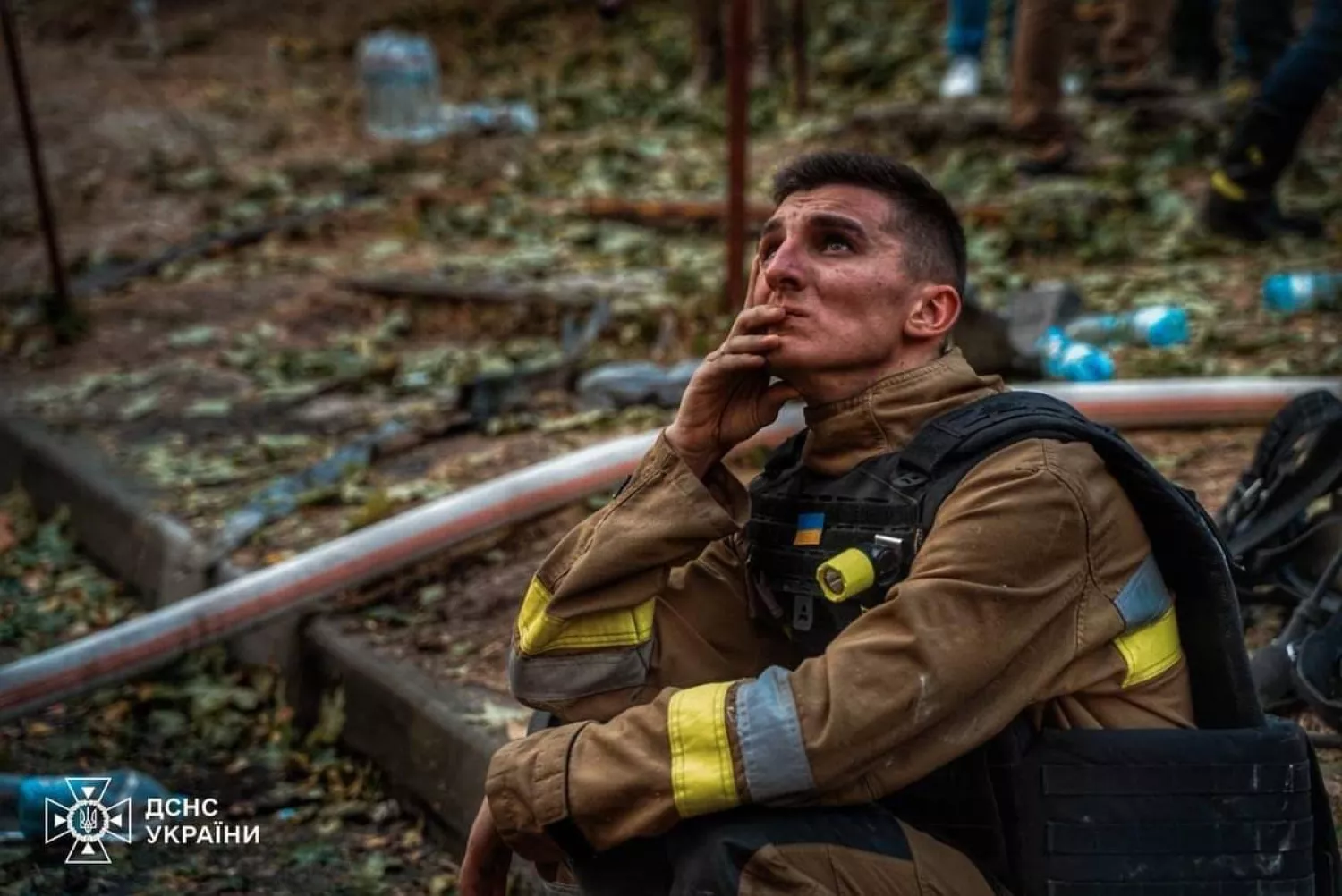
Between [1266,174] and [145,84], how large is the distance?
31.3 feet

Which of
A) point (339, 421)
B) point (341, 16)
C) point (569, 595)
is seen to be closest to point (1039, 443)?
point (569, 595)

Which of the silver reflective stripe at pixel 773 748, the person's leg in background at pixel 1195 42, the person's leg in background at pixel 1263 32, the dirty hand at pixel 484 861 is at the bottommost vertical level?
the person's leg in background at pixel 1195 42

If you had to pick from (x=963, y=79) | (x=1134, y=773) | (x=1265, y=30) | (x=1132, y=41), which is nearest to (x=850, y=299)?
(x=1134, y=773)

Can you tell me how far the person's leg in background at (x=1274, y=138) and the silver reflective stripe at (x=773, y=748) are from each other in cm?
513

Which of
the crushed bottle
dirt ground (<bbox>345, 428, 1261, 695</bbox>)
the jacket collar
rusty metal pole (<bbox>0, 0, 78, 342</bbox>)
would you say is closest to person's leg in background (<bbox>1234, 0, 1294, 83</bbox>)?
dirt ground (<bbox>345, 428, 1261, 695</bbox>)

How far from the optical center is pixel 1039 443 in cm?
207

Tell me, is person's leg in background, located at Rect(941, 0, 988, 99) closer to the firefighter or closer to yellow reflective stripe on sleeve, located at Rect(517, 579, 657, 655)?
the firefighter

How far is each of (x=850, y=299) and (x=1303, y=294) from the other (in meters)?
4.25

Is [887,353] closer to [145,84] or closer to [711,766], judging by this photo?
[711,766]

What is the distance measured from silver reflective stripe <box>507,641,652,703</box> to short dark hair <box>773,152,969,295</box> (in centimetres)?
71

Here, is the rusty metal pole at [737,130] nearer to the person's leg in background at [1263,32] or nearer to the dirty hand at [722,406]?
the dirty hand at [722,406]

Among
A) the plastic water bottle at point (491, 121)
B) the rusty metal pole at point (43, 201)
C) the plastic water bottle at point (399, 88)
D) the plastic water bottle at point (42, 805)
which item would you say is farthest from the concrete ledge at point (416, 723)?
the plastic water bottle at point (399, 88)

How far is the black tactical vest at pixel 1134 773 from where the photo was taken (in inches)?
81.6
